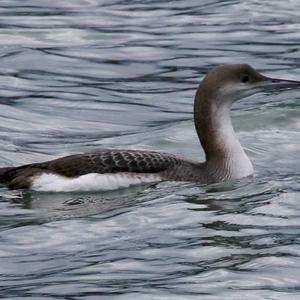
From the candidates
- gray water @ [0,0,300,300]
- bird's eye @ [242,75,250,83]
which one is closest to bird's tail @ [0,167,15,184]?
gray water @ [0,0,300,300]

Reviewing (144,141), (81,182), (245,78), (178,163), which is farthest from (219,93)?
(144,141)

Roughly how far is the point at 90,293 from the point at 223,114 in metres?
4.03

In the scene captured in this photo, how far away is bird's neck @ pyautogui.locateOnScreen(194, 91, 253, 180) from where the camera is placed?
1449 cm

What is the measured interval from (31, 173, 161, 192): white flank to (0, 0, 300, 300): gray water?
0.25ft

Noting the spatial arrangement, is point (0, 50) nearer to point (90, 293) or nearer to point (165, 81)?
point (165, 81)

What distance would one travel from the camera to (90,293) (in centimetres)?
1104

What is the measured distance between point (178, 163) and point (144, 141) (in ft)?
6.98

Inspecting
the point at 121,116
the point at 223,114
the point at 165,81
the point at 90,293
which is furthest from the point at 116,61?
the point at 90,293

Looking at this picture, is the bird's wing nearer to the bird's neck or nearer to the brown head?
the bird's neck

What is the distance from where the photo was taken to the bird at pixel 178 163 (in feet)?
45.6

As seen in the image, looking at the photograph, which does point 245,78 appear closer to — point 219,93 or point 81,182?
point 219,93

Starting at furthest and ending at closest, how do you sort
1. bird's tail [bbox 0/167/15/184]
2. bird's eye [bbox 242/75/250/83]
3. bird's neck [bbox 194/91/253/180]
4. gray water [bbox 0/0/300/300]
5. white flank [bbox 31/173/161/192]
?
bird's eye [bbox 242/75/250/83] → bird's neck [bbox 194/91/253/180] → bird's tail [bbox 0/167/15/184] → white flank [bbox 31/173/161/192] → gray water [bbox 0/0/300/300]

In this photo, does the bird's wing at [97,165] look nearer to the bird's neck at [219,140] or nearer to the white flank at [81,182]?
the white flank at [81,182]

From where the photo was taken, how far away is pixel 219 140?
14711mm
